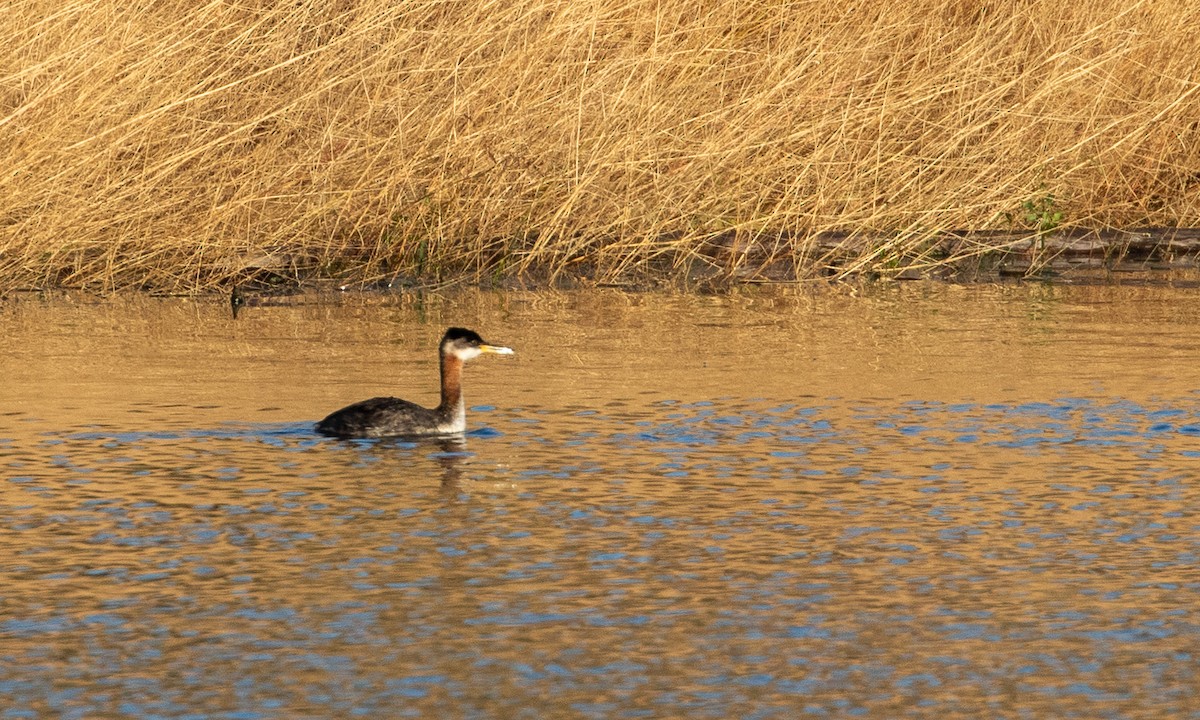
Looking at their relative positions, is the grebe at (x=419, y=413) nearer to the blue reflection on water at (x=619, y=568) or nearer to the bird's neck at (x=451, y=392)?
the bird's neck at (x=451, y=392)

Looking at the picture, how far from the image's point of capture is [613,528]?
760 cm

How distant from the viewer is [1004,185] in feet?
53.4

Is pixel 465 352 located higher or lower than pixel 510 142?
lower

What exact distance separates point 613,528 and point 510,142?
8625 mm

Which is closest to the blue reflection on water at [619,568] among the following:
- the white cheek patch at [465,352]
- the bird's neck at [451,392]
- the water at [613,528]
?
the water at [613,528]

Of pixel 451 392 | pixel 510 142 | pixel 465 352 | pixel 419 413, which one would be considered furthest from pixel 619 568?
pixel 510 142

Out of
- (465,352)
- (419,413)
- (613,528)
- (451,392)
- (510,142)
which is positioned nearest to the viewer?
(613,528)

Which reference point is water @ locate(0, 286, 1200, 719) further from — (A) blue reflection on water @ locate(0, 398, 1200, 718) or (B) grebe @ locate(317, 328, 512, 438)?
(B) grebe @ locate(317, 328, 512, 438)

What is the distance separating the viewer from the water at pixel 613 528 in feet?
18.7

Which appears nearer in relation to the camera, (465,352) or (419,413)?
(419,413)

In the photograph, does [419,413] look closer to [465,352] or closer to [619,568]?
[465,352]

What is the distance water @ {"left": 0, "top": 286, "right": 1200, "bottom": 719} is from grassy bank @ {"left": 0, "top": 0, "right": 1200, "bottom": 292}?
2.37 m

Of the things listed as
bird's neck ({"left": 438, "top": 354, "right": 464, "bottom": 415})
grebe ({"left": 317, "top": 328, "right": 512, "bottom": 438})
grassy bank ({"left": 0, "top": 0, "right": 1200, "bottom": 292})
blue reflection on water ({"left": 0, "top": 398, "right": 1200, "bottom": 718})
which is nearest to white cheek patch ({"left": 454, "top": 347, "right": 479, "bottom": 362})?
grebe ({"left": 317, "top": 328, "right": 512, "bottom": 438})

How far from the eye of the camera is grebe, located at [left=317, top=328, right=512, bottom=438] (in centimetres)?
949
